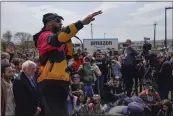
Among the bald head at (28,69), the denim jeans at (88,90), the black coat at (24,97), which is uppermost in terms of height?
the bald head at (28,69)

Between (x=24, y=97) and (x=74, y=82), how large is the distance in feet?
10.5

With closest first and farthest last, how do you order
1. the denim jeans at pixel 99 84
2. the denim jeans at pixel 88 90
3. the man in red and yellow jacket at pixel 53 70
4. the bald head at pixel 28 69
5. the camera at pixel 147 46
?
the man in red and yellow jacket at pixel 53 70 < the bald head at pixel 28 69 < the denim jeans at pixel 88 90 < the camera at pixel 147 46 < the denim jeans at pixel 99 84

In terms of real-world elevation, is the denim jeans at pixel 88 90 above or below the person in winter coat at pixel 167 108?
above

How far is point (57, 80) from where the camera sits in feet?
10.6

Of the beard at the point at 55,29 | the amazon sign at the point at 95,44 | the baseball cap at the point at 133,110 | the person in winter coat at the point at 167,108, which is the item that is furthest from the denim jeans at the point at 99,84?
the amazon sign at the point at 95,44

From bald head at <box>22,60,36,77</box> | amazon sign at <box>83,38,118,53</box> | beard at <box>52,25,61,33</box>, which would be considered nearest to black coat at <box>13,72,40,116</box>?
bald head at <box>22,60,36,77</box>

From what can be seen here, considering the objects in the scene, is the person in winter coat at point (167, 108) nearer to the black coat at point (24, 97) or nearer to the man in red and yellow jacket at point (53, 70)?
the black coat at point (24, 97)

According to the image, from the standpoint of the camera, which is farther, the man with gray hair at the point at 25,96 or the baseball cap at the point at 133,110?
the baseball cap at the point at 133,110

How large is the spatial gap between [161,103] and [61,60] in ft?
14.7

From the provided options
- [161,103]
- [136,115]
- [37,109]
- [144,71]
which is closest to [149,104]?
[161,103]

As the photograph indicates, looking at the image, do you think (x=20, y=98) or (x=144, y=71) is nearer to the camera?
(x=20, y=98)

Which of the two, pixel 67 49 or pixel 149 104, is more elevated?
pixel 67 49

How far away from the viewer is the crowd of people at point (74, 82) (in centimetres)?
325

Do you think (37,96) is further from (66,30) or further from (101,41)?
(101,41)
